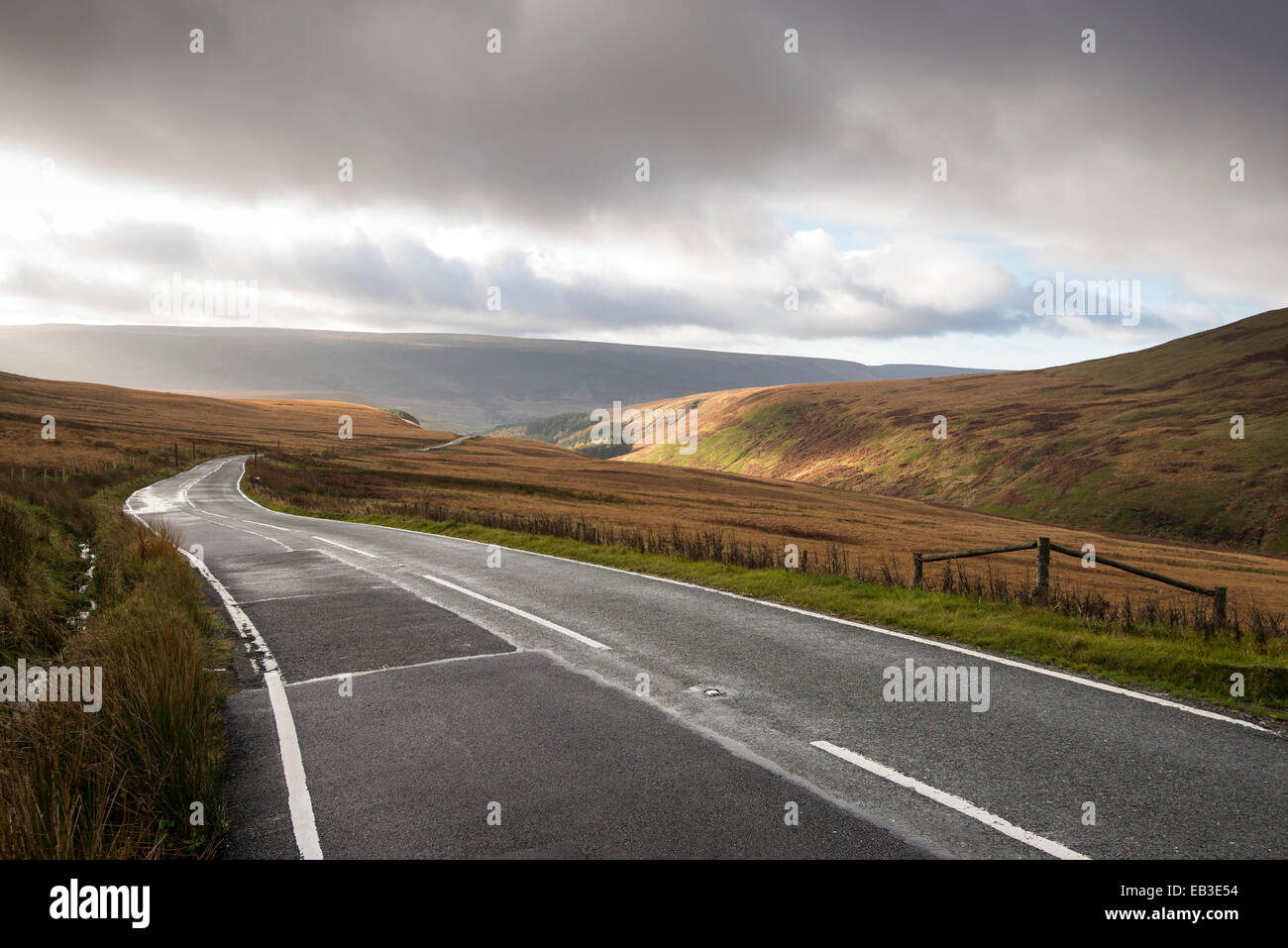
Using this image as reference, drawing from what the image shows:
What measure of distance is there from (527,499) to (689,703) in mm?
45444

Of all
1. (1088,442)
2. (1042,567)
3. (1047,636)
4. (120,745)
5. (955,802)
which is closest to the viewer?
(955,802)

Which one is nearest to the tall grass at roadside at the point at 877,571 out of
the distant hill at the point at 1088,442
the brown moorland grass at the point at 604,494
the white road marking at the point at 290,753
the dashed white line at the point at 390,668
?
the brown moorland grass at the point at 604,494

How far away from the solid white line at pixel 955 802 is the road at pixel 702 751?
2 cm

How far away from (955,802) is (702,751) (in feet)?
6.23

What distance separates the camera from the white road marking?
14.8ft

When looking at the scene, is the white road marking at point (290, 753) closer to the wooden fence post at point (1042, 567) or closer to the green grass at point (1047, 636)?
the green grass at point (1047, 636)

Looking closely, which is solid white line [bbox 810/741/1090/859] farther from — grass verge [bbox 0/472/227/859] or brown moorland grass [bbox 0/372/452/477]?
brown moorland grass [bbox 0/372/452/477]

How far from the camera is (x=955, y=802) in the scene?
4.79m

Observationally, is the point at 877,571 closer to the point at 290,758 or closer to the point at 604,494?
the point at 290,758

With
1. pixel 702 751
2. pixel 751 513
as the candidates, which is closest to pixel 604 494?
pixel 751 513

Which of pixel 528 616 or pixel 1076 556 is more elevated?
pixel 1076 556

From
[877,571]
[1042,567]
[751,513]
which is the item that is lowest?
[751,513]
